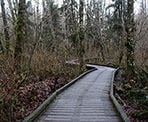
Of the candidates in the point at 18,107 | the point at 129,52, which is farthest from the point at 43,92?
the point at 129,52

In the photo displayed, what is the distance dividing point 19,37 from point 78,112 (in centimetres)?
669

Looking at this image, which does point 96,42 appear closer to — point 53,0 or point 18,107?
point 53,0

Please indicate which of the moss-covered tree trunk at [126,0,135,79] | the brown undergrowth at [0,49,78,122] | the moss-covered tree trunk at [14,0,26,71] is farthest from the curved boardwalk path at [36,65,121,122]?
the moss-covered tree trunk at [126,0,135,79]

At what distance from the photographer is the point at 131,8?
1516cm

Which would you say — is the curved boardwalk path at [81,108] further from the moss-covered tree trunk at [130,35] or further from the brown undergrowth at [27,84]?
the moss-covered tree trunk at [130,35]

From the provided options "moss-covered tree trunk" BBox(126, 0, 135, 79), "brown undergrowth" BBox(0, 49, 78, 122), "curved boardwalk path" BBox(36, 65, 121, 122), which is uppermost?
"moss-covered tree trunk" BBox(126, 0, 135, 79)

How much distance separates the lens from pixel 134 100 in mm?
11984

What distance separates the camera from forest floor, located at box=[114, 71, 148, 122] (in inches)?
355

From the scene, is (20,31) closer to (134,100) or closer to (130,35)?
(130,35)

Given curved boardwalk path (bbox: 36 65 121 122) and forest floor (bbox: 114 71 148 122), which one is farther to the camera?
forest floor (bbox: 114 71 148 122)

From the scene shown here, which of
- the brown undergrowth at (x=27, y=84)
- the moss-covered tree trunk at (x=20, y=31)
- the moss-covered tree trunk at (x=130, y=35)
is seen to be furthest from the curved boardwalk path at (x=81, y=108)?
the moss-covered tree trunk at (x=130, y=35)

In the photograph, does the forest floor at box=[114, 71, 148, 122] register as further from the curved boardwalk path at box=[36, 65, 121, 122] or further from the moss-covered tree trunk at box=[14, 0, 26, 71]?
the moss-covered tree trunk at box=[14, 0, 26, 71]

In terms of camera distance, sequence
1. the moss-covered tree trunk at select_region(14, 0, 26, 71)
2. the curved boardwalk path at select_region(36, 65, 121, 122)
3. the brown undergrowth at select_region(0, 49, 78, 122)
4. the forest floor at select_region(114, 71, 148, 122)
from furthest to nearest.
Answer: the moss-covered tree trunk at select_region(14, 0, 26, 71) → the forest floor at select_region(114, 71, 148, 122) → the curved boardwalk path at select_region(36, 65, 121, 122) → the brown undergrowth at select_region(0, 49, 78, 122)

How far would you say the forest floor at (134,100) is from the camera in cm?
901
